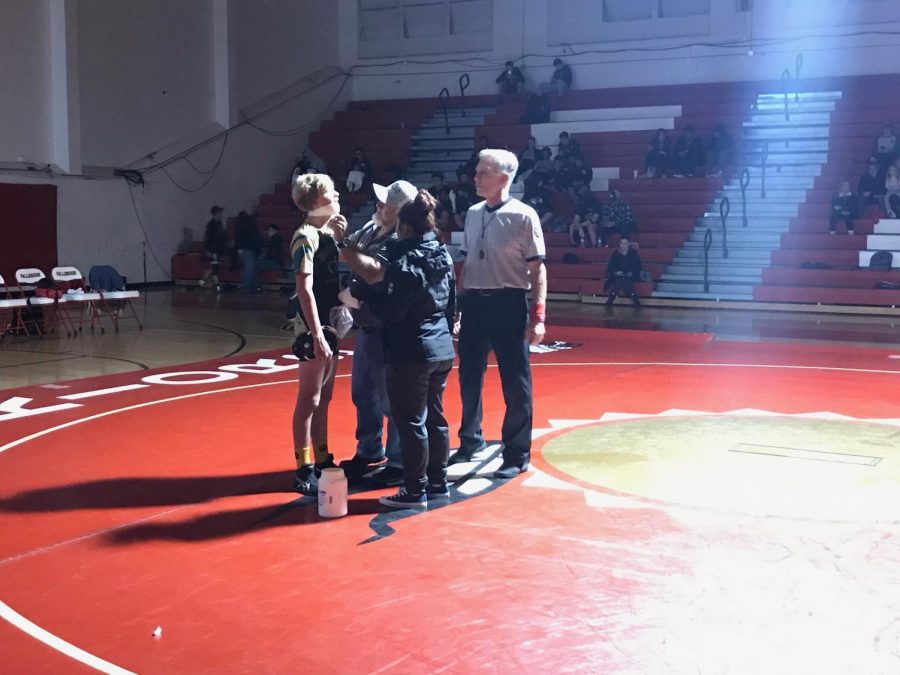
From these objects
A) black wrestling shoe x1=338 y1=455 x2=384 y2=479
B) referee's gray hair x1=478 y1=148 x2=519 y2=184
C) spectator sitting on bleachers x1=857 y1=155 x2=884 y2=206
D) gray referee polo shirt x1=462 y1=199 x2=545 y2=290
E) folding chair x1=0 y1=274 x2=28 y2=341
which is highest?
spectator sitting on bleachers x1=857 y1=155 x2=884 y2=206

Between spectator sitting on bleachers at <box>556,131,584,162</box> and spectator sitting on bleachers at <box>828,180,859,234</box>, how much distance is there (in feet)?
16.2

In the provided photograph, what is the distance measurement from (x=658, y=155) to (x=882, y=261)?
5.08 metres

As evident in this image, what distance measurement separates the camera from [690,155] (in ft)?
63.0

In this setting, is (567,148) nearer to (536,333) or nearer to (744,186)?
(744,186)

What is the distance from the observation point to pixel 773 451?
19.5ft

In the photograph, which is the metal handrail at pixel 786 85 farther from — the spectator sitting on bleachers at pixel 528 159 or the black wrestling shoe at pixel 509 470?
the black wrestling shoe at pixel 509 470

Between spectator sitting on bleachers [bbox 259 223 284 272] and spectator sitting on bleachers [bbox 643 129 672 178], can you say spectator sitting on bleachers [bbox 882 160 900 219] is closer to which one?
spectator sitting on bleachers [bbox 643 129 672 178]

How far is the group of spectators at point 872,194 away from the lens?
16688 millimetres

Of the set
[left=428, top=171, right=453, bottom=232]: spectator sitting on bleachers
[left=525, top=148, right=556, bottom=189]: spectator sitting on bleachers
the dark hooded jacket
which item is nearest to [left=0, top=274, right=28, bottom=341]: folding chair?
the dark hooded jacket

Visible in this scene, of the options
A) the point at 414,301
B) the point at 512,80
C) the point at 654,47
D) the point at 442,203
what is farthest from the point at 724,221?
the point at 414,301

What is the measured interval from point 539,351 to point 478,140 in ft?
39.7

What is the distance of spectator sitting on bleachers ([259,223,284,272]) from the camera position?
66.4ft

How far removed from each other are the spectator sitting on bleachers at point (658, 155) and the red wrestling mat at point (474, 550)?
12.6 metres

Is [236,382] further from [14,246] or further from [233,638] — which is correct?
[14,246]
